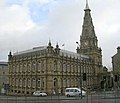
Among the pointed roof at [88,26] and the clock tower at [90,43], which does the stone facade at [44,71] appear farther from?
the pointed roof at [88,26]

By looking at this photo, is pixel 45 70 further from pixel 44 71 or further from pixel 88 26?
pixel 88 26

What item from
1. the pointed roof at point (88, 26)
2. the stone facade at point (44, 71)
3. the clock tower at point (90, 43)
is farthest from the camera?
the clock tower at point (90, 43)

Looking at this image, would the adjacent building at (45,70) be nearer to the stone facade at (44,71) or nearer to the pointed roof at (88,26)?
the stone facade at (44,71)

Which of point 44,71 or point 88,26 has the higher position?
point 88,26

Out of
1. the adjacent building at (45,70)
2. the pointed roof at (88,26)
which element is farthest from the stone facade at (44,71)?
the pointed roof at (88,26)

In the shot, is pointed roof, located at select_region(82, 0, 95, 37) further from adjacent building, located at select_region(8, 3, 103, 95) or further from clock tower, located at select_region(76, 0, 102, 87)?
adjacent building, located at select_region(8, 3, 103, 95)

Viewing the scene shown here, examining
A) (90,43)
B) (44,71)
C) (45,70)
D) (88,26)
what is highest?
(88,26)

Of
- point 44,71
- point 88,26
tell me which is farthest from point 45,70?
point 88,26

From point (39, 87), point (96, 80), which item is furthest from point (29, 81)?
point (96, 80)

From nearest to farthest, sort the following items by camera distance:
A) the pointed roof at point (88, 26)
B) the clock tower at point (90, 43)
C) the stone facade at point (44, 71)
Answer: the stone facade at point (44, 71) < the pointed roof at point (88, 26) < the clock tower at point (90, 43)

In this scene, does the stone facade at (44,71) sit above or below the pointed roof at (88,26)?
below

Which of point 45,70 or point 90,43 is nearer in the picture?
point 45,70

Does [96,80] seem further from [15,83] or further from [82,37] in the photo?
[15,83]

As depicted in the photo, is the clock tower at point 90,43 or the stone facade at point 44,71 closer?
the stone facade at point 44,71
